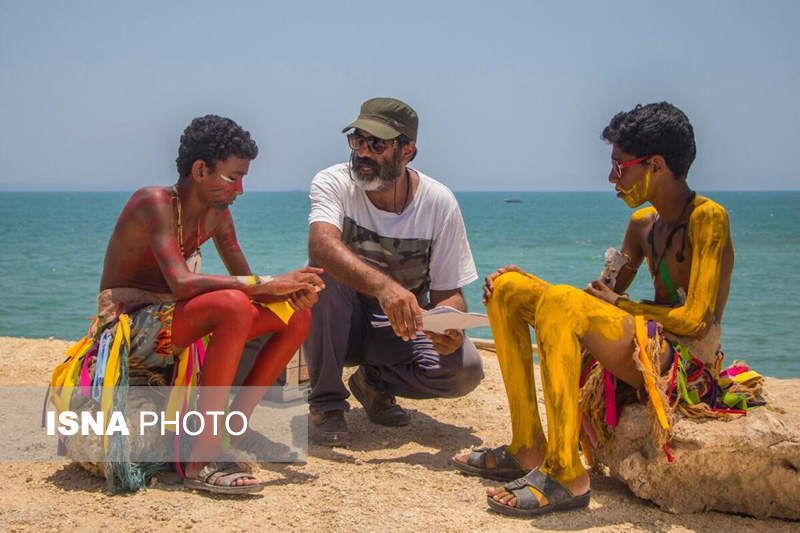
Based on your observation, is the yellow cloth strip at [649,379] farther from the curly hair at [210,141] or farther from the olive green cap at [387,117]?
the curly hair at [210,141]

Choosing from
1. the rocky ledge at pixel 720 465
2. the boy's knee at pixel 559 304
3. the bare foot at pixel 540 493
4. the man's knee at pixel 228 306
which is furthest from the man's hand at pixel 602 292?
the man's knee at pixel 228 306

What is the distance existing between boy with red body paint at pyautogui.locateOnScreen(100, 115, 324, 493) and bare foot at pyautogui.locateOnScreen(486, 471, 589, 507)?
102cm

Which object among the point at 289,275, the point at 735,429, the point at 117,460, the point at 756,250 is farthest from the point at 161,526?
the point at 756,250

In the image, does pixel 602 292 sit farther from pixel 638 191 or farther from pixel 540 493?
pixel 540 493

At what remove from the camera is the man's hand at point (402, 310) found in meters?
3.77

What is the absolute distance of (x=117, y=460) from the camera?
3.53 meters

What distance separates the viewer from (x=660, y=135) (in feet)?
11.6

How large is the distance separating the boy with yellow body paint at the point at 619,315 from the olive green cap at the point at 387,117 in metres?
1.12

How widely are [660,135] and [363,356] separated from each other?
210 centimetres

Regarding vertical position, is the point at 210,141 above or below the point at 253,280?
above

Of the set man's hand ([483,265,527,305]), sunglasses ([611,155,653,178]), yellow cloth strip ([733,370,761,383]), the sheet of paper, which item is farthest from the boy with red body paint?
yellow cloth strip ([733,370,761,383])

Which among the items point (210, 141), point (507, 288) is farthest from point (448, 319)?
point (210, 141)

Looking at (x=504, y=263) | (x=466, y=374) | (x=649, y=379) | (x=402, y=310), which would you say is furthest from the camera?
(x=504, y=263)

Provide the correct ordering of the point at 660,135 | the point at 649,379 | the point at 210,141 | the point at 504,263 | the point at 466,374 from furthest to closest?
1. the point at 504,263
2. the point at 466,374
3. the point at 210,141
4. the point at 660,135
5. the point at 649,379
